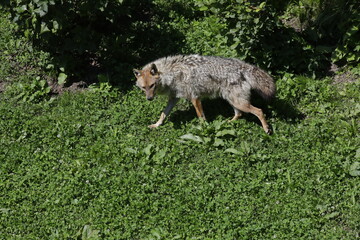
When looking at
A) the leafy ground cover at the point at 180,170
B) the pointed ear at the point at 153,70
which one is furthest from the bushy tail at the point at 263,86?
the pointed ear at the point at 153,70

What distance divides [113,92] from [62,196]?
2.74m

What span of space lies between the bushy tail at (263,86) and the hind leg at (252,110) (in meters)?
0.29

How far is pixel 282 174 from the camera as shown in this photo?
24.9 ft

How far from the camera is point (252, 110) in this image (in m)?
8.50

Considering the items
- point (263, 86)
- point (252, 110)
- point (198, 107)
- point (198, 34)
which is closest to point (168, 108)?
point (198, 107)

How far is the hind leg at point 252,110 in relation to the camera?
27.6ft

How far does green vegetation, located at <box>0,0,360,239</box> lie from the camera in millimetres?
7090

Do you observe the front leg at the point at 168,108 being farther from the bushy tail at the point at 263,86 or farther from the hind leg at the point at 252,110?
the bushy tail at the point at 263,86

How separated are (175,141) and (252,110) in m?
1.42

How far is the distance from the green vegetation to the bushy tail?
383 mm

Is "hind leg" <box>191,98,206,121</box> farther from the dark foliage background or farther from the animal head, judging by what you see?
the dark foliage background

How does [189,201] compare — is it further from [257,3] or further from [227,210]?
[257,3]

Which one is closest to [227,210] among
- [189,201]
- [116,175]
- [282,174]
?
[189,201]

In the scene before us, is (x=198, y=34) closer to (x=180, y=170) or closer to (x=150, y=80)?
(x=150, y=80)
